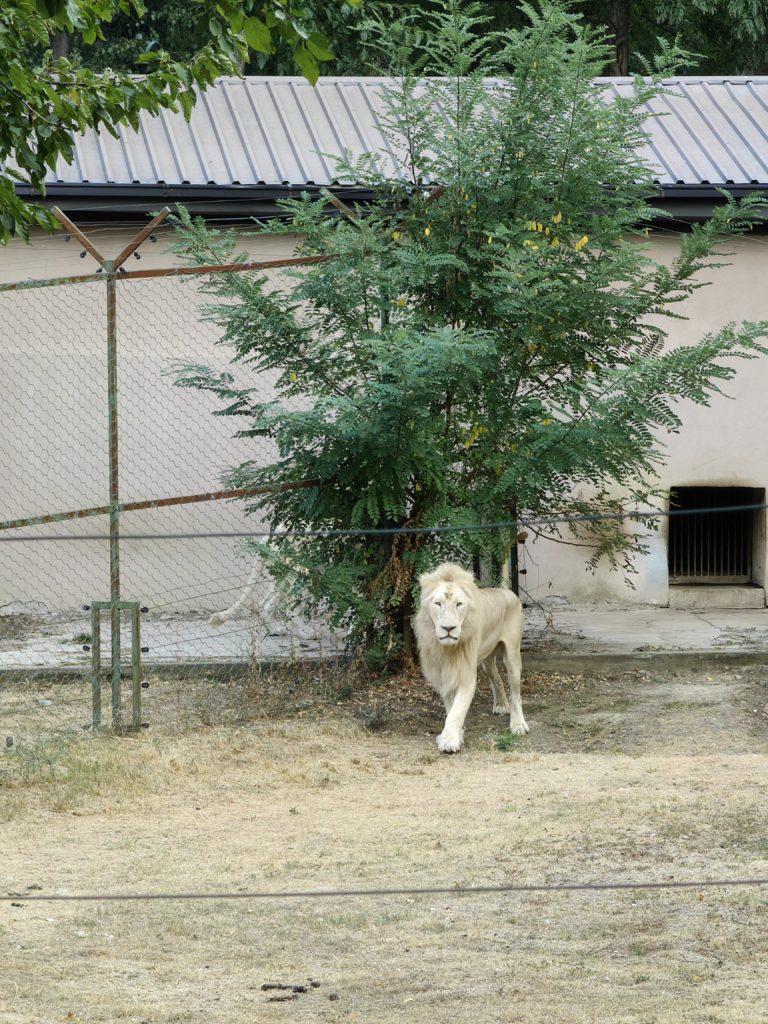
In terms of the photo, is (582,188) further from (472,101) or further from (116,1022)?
(116,1022)

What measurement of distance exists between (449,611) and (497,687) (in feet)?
4.12

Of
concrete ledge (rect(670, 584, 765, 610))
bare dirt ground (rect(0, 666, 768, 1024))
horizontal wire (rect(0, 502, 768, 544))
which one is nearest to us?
bare dirt ground (rect(0, 666, 768, 1024))

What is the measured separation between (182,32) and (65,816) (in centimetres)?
1674

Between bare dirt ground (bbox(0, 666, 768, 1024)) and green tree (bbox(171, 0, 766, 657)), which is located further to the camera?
green tree (bbox(171, 0, 766, 657))

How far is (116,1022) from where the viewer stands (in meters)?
4.93

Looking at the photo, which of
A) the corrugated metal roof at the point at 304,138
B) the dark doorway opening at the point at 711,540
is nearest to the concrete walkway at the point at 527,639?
the dark doorway opening at the point at 711,540

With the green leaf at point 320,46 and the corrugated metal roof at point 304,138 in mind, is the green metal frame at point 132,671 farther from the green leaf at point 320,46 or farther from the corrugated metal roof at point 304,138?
the green leaf at point 320,46

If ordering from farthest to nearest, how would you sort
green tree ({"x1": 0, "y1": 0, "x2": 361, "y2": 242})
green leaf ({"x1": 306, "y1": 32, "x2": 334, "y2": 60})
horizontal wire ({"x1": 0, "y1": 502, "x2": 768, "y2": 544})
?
horizontal wire ({"x1": 0, "y1": 502, "x2": 768, "y2": 544}) < green tree ({"x1": 0, "y1": 0, "x2": 361, "y2": 242}) < green leaf ({"x1": 306, "y1": 32, "x2": 334, "y2": 60})

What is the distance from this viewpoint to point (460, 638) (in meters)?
9.36

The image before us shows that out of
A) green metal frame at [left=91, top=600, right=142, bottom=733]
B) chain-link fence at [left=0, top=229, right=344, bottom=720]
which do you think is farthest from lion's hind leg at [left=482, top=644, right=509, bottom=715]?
chain-link fence at [left=0, top=229, right=344, bottom=720]

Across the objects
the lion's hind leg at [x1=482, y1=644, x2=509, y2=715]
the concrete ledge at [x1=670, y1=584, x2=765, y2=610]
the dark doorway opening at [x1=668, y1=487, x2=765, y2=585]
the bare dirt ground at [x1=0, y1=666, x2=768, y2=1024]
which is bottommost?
the bare dirt ground at [x1=0, y1=666, x2=768, y2=1024]

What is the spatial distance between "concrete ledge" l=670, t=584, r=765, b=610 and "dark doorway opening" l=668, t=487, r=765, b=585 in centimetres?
33

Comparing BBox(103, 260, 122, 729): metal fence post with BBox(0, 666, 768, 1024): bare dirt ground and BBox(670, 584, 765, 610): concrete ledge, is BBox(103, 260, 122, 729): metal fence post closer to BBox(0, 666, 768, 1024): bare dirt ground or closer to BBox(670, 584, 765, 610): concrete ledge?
BBox(0, 666, 768, 1024): bare dirt ground

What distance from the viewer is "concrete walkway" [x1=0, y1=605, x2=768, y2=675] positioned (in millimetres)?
10945
